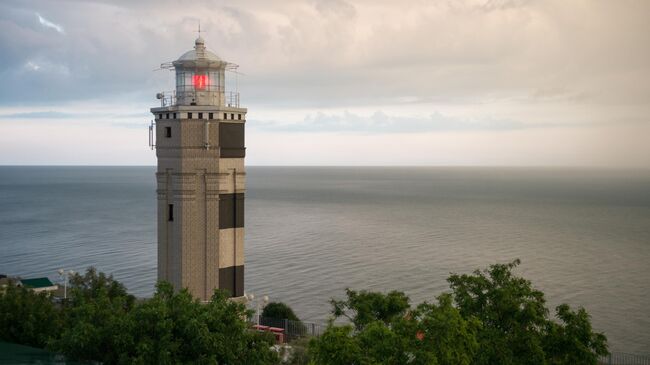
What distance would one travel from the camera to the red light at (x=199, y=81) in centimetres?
3136

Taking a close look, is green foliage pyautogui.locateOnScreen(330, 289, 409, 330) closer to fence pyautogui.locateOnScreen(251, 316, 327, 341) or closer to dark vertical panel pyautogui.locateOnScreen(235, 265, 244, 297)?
dark vertical panel pyautogui.locateOnScreen(235, 265, 244, 297)

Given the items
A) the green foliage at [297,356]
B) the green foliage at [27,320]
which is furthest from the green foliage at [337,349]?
the green foliage at [27,320]

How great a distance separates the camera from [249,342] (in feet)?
66.5

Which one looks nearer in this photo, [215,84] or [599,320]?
[215,84]

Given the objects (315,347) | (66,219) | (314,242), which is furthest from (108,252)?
(315,347)

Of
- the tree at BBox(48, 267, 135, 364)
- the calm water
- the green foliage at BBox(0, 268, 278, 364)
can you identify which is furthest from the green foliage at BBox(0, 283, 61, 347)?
the calm water

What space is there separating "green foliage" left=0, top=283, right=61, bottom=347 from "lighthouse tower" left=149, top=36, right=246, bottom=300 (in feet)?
24.4

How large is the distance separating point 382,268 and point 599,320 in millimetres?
24946

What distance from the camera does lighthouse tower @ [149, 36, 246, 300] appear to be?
30594 millimetres

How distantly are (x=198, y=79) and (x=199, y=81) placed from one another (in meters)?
0.10

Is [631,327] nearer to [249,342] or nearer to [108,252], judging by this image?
[249,342]

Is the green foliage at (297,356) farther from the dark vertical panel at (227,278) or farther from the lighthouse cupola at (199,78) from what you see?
the lighthouse cupola at (199,78)

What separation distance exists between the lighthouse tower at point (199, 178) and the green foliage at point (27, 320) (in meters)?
7.44

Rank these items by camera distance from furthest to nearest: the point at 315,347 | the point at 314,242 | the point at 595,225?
the point at 595,225
the point at 314,242
the point at 315,347
